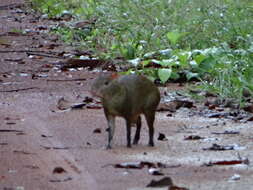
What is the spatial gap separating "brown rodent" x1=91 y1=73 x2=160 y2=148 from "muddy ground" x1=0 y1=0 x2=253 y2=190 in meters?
0.19

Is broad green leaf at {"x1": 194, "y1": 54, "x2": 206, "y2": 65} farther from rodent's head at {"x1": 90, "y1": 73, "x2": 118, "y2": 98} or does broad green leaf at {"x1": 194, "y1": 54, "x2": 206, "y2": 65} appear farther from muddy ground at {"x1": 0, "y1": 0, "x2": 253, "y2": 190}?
rodent's head at {"x1": 90, "y1": 73, "x2": 118, "y2": 98}

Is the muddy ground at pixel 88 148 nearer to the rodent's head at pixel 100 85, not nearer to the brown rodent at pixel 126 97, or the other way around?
the brown rodent at pixel 126 97

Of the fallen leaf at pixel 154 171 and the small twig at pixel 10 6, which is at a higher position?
the small twig at pixel 10 6

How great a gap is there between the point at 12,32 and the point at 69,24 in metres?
1.02

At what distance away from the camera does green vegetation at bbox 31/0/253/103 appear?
8.39 metres

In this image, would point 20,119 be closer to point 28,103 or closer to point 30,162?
point 28,103

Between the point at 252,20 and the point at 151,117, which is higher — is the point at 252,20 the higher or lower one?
the higher one

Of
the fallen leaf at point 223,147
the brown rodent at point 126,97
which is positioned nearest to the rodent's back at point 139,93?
the brown rodent at point 126,97

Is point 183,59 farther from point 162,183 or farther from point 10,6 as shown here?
point 10,6

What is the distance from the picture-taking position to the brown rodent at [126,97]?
596 centimetres

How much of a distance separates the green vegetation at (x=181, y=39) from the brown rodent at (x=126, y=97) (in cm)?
165

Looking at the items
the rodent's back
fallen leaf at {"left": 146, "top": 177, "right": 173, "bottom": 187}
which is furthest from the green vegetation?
fallen leaf at {"left": 146, "top": 177, "right": 173, "bottom": 187}

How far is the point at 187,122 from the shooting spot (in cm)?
724

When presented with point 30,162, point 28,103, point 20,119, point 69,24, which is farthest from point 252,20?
point 69,24
